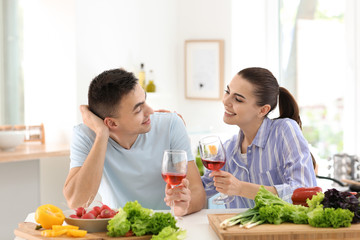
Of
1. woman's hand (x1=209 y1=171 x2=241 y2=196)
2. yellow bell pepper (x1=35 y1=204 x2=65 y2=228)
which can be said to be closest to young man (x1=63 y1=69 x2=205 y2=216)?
woman's hand (x1=209 y1=171 x2=241 y2=196)

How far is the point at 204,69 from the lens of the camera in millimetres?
5309

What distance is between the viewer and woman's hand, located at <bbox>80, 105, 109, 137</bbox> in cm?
236

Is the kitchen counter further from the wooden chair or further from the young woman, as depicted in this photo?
the young woman

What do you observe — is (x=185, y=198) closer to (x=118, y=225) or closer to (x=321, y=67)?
(x=118, y=225)

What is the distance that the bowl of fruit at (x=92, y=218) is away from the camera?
1.72 m

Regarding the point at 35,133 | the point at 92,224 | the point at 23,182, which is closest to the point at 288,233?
the point at 92,224

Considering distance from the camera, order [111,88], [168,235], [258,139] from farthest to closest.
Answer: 1. [258,139]
2. [111,88]
3. [168,235]

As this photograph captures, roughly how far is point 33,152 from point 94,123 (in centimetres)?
169

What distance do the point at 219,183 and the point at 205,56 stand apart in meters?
3.30

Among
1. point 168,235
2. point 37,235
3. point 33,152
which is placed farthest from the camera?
point 33,152

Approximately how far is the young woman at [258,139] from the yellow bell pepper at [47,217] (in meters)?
0.89

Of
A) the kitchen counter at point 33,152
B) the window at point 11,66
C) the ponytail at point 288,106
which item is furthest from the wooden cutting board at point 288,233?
the window at point 11,66

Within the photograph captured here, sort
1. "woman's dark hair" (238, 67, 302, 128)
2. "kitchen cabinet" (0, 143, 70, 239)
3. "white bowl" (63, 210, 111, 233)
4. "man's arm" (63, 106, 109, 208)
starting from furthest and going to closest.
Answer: "kitchen cabinet" (0, 143, 70, 239)
"woman's dark hair" (238, 67, 302, 128)
"man's arm" (63, 106, 109, 208)
"white bowl" (63, 210, 111, 233)

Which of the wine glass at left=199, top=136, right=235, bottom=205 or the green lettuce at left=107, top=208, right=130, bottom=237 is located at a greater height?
the wine glass at left=199, top=136, right=235, bottom=205
